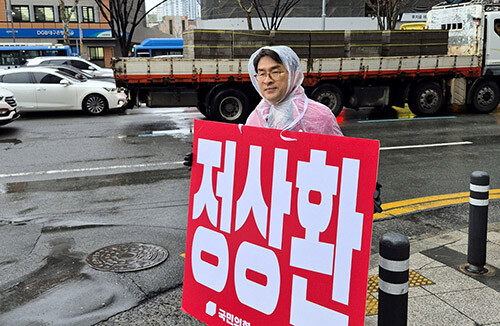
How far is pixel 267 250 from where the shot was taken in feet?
8.33

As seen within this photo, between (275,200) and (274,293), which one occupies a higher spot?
(275,200)

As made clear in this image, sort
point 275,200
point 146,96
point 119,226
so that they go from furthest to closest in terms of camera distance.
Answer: point 146,96
point 119,226
point 275,200

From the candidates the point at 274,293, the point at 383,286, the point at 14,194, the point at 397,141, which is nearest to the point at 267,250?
the point at 274,293

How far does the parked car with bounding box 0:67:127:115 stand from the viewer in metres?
15.4

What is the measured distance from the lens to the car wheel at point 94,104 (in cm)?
1593

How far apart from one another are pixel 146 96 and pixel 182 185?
253 inches

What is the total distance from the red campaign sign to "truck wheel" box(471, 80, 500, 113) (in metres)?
14.0

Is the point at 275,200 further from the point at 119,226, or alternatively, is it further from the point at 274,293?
the point at 119,226

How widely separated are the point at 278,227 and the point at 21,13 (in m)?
64.0

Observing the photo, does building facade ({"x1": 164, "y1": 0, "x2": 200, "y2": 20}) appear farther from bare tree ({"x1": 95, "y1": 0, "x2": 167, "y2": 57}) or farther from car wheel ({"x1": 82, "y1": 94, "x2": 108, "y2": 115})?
car wheel ({"x1": 82, "y1": 94, "x2": 108, "y2": 115})

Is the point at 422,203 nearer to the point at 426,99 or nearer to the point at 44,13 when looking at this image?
the point at 426,99

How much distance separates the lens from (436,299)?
3693 mm

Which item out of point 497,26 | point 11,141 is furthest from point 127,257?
point 497,26

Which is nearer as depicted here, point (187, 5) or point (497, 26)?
point (497, 26)
